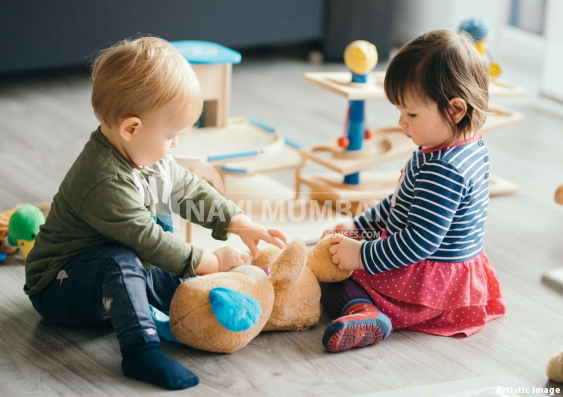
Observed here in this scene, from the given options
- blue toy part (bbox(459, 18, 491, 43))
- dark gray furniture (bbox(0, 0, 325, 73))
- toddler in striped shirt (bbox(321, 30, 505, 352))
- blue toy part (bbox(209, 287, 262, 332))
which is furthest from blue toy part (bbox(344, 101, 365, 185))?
dark gray furniture (bbox(0, 0, 325, 73))

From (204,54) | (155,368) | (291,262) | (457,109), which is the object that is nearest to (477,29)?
(204,54)

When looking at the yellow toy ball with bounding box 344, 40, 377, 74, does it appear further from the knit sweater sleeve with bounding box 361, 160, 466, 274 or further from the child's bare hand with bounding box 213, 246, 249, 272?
the child's bare hand with bounding box 213, 246, 249, 272

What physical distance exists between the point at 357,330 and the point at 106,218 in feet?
1.37

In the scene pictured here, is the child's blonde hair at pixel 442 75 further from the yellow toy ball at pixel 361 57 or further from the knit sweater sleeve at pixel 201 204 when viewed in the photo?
the yellow toy ball at pixel 361 57

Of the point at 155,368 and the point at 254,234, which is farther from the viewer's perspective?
the point at 254,234

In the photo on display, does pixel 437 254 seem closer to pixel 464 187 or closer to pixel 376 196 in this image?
pixel 464 187

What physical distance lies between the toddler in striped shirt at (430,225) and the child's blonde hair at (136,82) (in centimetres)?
34

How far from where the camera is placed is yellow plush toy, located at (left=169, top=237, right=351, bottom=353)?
1102 millimetres

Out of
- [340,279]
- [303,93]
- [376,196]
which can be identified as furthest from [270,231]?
[303,93]

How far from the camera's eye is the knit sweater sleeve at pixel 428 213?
3.77ft

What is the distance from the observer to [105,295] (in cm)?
108

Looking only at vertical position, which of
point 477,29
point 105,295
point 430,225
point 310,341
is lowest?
point 310,341

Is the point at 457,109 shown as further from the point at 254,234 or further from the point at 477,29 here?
the point at 477,29

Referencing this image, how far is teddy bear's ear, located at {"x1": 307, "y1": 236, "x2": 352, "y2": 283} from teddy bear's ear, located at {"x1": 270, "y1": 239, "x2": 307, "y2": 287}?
8cm
